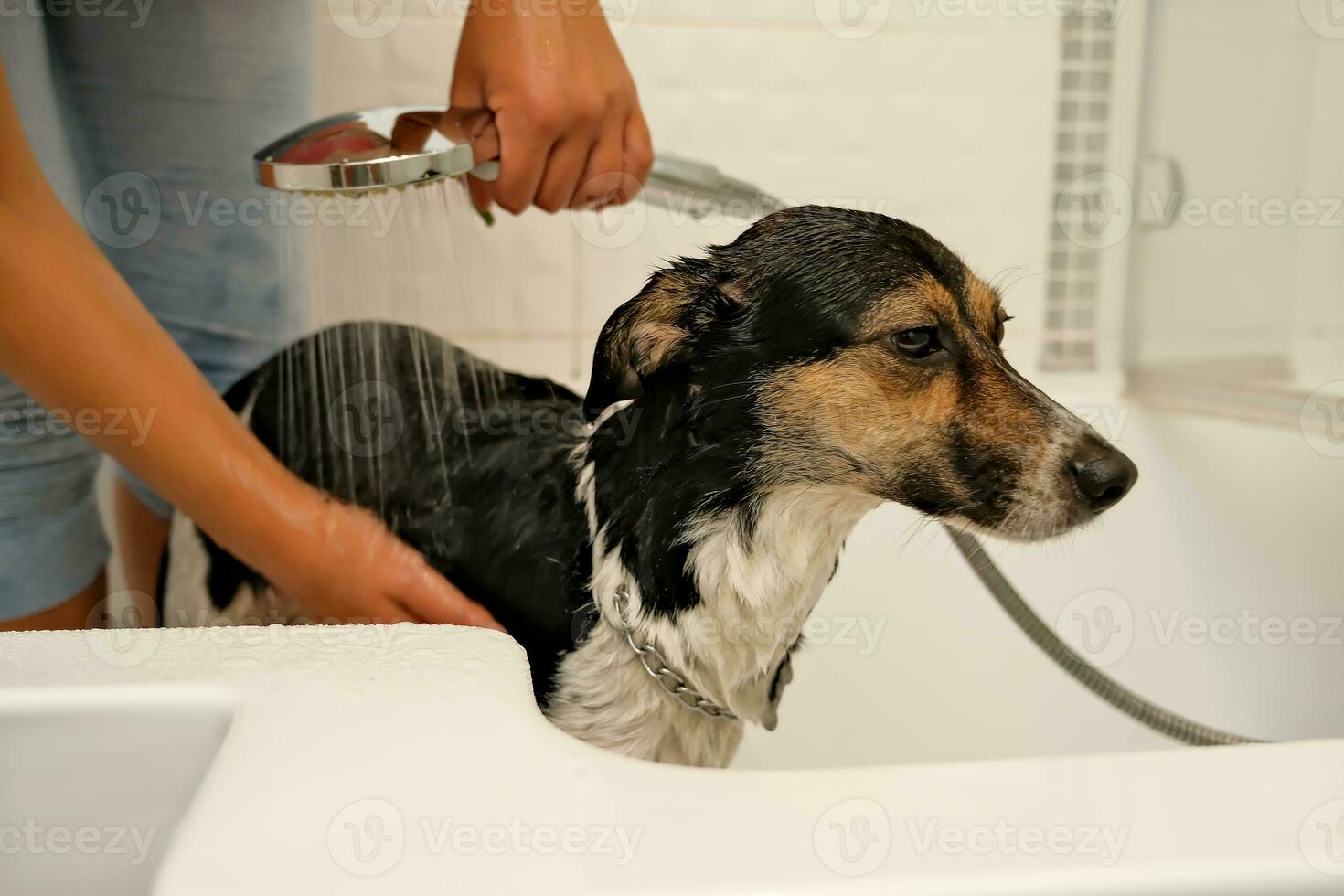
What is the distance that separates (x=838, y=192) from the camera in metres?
1.57

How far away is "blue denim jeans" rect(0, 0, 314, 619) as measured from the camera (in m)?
1.04

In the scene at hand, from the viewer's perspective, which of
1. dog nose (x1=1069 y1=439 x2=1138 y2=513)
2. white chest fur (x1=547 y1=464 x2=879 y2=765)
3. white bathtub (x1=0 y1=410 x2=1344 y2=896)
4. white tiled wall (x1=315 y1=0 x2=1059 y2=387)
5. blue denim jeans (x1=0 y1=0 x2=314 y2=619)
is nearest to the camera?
white bathtub (x1=0 y1=410 x2=1344 y2=896)

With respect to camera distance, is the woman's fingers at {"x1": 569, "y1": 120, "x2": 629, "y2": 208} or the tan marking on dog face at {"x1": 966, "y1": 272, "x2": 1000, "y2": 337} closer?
the tan marking on dog face at {"x1": 966, "y1": 272, "x2": 1000, "y2": 337}

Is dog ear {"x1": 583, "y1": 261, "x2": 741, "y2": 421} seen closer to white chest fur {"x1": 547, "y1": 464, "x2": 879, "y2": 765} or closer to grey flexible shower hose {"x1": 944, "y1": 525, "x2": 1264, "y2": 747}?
white chest fur {"x1": 547, "y1": 464, "x2": 879, "y2": 765}

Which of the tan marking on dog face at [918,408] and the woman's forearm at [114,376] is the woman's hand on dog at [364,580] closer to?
the woman's forearm at [114,376]

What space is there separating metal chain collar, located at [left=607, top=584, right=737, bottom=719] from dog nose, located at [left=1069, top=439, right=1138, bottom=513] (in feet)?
1.13

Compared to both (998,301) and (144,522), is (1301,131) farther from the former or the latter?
(144,522)

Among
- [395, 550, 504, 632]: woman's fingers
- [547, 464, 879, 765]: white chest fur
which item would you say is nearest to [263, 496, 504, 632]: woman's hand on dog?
[395, 550, 504, 632]: woman's fingers

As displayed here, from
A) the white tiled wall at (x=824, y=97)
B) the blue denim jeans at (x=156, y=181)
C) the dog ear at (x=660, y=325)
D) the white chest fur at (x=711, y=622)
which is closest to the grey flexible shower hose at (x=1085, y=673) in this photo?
the white chest fur at (x=711, y=622)

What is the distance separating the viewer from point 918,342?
0.71m

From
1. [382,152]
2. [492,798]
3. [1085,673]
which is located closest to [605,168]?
[382,152]

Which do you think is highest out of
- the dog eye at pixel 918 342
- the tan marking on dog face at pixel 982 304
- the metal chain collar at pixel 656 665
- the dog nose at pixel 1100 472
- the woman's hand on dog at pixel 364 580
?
the tan marking on dog face at pixel 982 304

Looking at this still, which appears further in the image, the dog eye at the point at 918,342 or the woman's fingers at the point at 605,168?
the woman's fingers at the point at 605,168

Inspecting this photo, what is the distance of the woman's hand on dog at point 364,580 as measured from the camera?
838 mm
